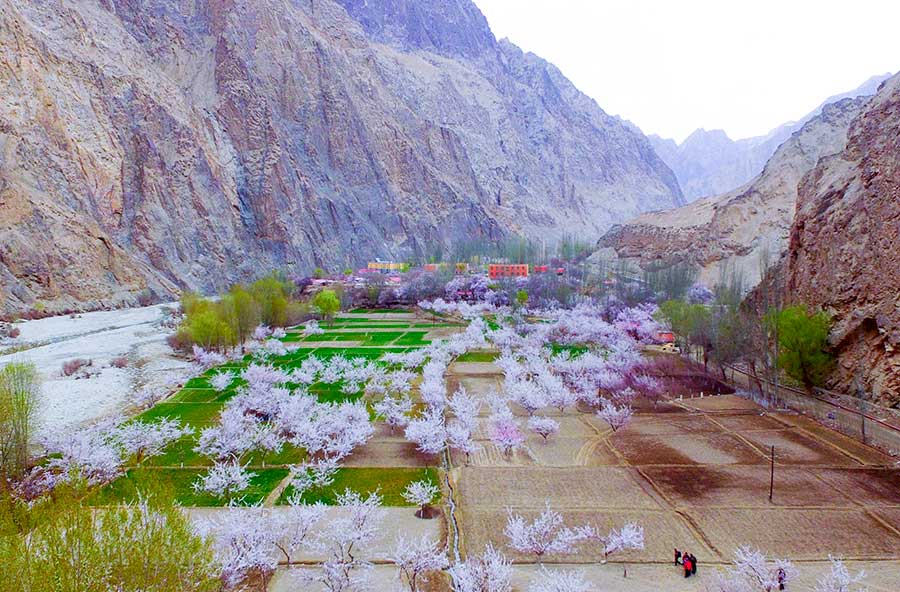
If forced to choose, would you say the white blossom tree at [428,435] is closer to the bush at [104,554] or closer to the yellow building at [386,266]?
the bush at [104,554]

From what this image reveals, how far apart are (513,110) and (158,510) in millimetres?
122567

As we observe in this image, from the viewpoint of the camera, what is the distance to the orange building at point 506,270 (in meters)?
65.4

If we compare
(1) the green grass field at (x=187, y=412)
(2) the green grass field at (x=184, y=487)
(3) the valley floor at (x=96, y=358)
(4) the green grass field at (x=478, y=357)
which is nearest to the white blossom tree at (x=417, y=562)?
(2) the green grass field at (x=184, y=487)

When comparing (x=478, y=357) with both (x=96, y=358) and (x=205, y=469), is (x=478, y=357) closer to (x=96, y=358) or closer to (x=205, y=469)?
(x=205, y=469)

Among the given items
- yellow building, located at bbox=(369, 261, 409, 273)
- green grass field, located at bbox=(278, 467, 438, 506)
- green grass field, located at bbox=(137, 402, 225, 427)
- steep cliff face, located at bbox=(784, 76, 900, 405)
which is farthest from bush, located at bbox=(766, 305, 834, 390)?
yellow building, located at bbox=(369, 261, 409, 273)

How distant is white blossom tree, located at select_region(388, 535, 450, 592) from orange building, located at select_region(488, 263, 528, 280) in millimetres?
54447

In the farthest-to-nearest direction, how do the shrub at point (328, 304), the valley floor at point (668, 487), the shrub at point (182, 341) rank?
the shrub at point (328, 304)
the shrub at point (182, 341)
the valley floor at point (668, 487)

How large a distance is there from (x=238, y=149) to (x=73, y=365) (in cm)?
4825

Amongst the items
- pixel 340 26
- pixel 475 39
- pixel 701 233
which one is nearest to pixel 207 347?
pixel 701 233

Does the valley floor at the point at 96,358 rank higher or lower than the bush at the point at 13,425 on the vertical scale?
lower

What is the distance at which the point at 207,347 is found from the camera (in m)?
31.0

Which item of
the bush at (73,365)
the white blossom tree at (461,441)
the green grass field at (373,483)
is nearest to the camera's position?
the green grass field at (373,483)

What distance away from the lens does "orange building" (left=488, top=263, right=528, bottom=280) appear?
214 ft

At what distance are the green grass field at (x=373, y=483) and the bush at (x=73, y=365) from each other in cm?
1853
